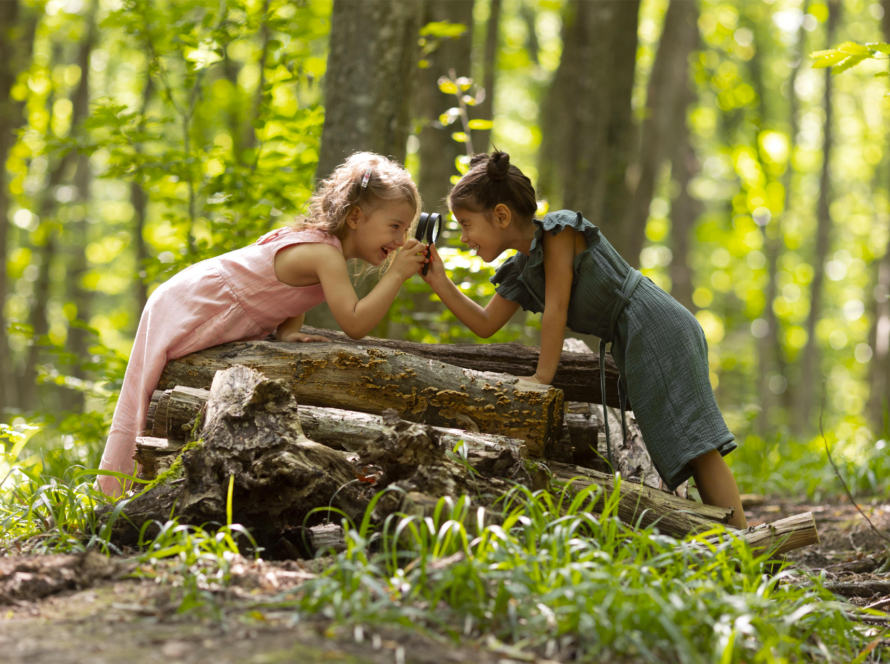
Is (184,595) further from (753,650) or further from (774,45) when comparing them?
(774,45)

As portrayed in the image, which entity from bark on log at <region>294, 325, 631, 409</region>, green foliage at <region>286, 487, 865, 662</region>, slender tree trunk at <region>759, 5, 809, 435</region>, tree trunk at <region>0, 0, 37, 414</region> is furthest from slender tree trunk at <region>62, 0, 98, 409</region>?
slender tree trunk at <region>759, 5, 809, 435</region>

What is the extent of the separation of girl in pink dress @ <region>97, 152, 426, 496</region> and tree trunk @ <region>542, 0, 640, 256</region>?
3.85 meters

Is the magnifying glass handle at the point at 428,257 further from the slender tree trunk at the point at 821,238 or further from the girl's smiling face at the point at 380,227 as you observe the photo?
the slender tree trunk at the point at 821,238

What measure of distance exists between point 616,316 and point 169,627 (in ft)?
7.80

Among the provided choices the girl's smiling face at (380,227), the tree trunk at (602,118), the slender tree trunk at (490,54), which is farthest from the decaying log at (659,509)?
the slender tree trunk at (490,54)

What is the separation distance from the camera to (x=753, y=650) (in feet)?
5.75

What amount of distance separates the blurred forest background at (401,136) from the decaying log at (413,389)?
4.36 ft

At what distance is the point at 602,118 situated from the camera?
23.1ft

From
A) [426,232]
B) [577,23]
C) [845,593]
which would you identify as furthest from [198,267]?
[577,23]

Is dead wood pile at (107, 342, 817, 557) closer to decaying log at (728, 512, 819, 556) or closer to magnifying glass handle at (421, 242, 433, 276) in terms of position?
decaying log at (728, 512, 819, 556)

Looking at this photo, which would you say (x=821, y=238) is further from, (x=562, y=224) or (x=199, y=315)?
(x=199, y=315)

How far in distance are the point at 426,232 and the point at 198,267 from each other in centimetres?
112

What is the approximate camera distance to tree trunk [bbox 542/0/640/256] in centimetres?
693

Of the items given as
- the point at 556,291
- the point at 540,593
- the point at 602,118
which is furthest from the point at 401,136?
the point at 540,593
